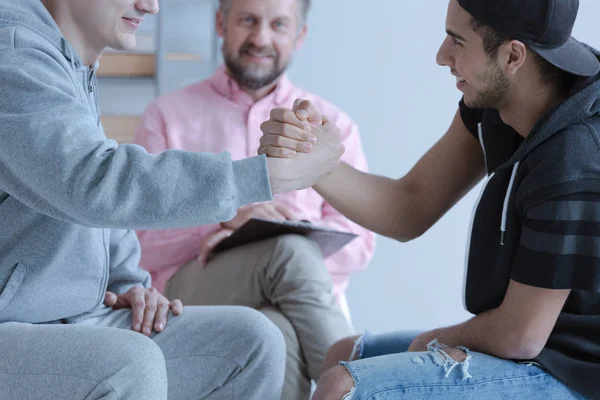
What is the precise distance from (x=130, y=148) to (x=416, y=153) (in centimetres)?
Result: 245

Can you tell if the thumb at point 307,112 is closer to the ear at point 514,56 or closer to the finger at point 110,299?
the ear at point 514,56

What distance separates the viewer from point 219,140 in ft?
8.32

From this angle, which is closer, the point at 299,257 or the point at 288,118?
the point at 288,118

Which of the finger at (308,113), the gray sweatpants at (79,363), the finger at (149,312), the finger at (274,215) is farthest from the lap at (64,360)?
the finger at (274,215)

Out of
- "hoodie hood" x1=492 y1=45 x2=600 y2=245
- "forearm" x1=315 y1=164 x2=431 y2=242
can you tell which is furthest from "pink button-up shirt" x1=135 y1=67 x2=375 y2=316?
"hoodie hood" x1=492 y1=45 x2=600 y2=245

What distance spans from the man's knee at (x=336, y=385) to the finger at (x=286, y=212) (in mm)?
1064

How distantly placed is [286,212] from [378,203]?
684mm

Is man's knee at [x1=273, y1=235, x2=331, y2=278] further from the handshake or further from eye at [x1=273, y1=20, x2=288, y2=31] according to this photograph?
eye at [x1=273, y1=20, x2=288, y2=31]

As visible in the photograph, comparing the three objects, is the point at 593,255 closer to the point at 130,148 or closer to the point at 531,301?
the point at 531,301

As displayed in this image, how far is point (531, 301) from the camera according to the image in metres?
1.27

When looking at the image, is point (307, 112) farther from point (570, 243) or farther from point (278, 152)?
point (570, 243)

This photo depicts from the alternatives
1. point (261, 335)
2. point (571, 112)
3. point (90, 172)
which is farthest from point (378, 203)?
point (90, 172)

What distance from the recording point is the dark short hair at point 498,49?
4.58 ft

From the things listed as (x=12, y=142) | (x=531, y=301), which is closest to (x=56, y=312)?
(x=12, y=142)
